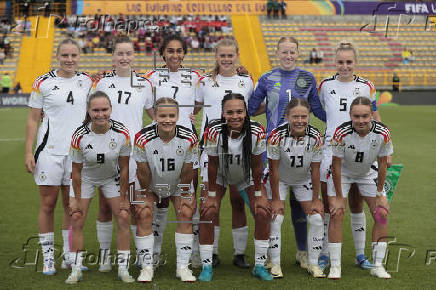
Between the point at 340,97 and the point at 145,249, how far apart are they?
2.37 metres

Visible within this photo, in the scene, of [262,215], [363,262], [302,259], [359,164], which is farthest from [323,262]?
[359,164]

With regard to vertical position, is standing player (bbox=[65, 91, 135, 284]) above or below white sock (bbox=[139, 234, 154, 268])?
above

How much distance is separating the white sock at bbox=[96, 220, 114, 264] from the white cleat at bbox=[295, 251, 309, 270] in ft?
6.08

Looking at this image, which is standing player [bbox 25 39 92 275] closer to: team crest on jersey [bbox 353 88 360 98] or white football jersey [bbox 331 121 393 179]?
white football jersey [bbox 331 121 393 179]

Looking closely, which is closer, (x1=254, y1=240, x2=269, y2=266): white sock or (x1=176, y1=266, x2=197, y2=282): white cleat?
(x1=176, y1=266, x2=197, y2=282): white cleat

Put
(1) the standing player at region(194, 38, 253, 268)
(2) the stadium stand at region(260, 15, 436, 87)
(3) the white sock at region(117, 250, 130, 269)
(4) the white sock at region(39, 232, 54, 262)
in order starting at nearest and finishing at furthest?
(3) the white sock at region(117, 250, 130, 269) < (4) the white sock at region(39, 232, 54, 262) < (1) the standing player at region(194, 38, 253, 268) < (2) the stadium stand at region(260, 15, 436, 87)

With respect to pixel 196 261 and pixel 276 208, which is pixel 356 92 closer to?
pixel 276 208

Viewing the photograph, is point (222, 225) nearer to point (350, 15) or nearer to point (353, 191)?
point (353, 191)

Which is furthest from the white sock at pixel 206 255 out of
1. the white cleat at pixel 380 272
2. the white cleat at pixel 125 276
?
the white cleat at pixel 380 272

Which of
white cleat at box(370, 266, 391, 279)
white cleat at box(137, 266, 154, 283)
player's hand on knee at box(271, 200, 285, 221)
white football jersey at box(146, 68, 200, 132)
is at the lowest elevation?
white cleat at box(137, 266, 154, 283)

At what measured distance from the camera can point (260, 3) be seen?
38375 millimetres

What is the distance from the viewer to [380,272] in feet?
17.8

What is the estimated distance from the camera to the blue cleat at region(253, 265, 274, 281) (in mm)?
5337

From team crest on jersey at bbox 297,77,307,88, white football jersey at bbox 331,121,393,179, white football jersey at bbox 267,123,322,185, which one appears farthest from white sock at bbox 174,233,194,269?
team crest on jersey at bbox 297,77,307,88
